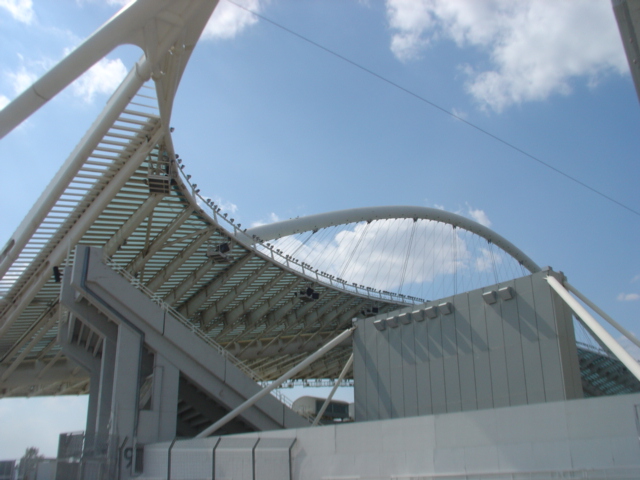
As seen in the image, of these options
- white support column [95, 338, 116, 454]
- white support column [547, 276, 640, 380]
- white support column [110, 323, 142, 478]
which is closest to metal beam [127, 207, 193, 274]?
white support column [95, 338, 116, 454]

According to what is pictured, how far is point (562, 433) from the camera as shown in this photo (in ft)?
37.6

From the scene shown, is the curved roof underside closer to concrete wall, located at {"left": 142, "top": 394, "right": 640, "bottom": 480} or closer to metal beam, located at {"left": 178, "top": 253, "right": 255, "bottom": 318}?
metal beam, located at {"left": 178, "top": 253, "right": 255, "bottom": 318}

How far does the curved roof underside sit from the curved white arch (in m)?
4.01

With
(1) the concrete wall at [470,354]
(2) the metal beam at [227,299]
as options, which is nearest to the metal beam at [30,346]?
(2) the metal beam at [227,299]

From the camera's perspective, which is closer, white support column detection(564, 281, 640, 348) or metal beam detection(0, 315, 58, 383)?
white support column detection(564, 281, 640, 348)

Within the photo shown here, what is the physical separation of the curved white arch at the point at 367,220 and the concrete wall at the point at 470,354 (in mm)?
15864

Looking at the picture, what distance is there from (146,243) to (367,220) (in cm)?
2357

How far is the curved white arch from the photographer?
4214cm

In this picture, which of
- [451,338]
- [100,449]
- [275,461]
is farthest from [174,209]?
[275,461]

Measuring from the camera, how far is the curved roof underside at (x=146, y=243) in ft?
43.1

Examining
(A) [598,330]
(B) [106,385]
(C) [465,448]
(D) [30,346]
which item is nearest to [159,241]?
(B) [106,385]

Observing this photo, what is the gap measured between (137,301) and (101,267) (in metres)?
1.82

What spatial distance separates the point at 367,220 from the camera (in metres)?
50.3

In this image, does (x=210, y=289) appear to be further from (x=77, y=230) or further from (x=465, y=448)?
(x=465, y=448)
